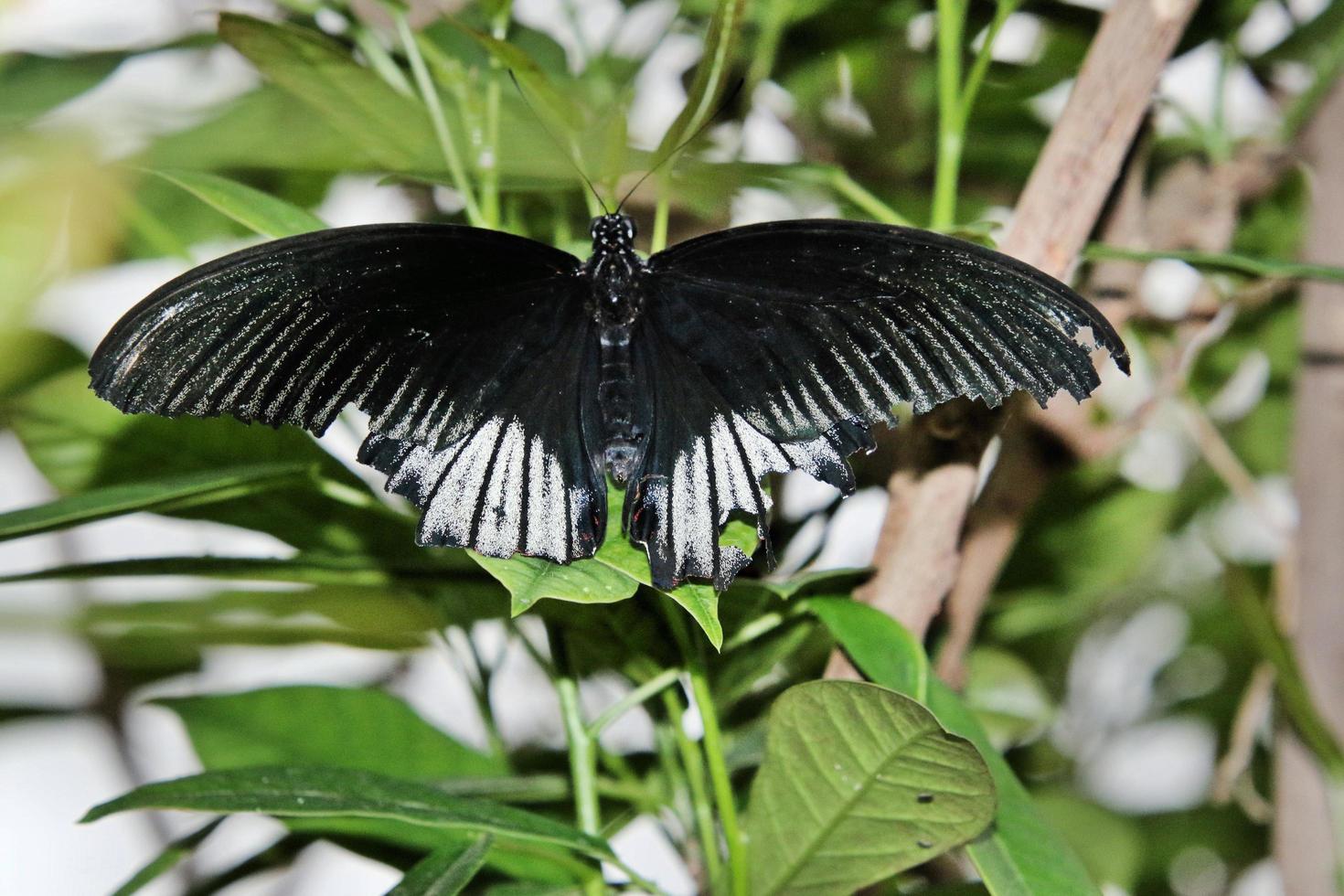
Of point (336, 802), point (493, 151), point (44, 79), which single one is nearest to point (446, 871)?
point (336, 802)

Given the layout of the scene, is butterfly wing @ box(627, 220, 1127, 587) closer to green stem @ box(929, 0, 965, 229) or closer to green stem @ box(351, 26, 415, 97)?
green stem @ box(929, 0, 965, 229)

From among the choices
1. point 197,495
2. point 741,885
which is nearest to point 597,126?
A: point 197,495

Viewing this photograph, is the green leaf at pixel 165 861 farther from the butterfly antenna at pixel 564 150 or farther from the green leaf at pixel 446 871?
the butterfly antenna at pixel 564 150

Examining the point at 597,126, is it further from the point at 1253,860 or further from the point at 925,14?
the point at 1253,860

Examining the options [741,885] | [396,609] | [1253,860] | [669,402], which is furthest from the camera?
[1253,860]

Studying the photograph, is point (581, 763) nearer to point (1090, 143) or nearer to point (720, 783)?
point (720, 783)

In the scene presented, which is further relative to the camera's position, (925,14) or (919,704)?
(925,14)

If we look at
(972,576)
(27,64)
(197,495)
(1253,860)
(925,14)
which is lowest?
(1253,860)

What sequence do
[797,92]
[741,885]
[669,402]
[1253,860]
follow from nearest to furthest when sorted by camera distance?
[741,885] → [669,402] → [797,92] → [1253,860]
